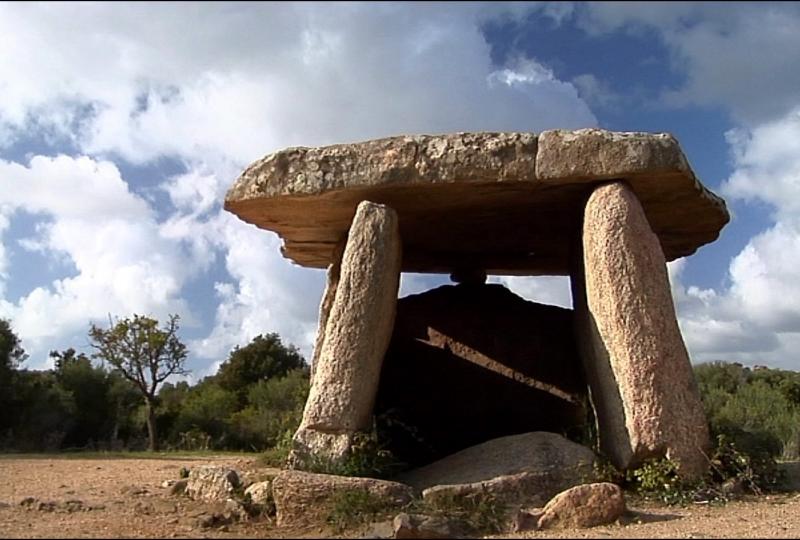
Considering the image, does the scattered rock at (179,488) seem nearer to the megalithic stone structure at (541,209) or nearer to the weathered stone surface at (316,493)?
the megalithic stone structure at (541,209)

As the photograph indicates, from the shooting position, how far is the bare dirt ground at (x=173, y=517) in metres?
6.12

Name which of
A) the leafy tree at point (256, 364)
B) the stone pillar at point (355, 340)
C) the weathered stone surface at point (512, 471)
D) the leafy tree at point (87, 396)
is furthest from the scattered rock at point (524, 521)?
the leafy tree at point (256, 364)

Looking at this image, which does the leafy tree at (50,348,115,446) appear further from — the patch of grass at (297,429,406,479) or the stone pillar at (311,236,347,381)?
the patch of grass at (297,429,406,479)

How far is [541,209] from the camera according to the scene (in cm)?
971

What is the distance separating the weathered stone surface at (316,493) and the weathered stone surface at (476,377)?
2.94 m

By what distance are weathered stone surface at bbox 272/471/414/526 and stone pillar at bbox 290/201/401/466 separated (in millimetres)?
865

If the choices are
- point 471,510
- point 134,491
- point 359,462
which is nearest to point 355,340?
point 359,462

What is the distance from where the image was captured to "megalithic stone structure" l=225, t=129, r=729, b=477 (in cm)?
791

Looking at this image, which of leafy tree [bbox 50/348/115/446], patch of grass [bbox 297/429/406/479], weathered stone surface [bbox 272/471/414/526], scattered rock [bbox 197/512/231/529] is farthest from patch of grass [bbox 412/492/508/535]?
leafy tree [bbox 50/348/115/446]

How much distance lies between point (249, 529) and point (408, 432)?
374 centimetres

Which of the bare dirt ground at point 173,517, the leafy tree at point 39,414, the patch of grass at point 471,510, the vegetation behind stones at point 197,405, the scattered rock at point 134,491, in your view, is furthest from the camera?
the leafy tree at point 39,414

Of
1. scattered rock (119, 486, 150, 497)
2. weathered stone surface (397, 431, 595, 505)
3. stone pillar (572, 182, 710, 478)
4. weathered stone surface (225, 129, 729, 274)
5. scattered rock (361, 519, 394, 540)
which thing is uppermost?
weathered stone surface (225, 129, 729, 274)

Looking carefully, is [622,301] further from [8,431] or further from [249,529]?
[8,431]

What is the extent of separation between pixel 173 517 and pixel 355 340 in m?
2.31
